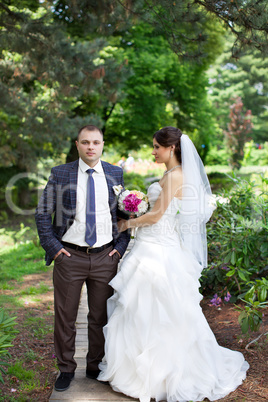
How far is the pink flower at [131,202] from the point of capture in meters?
3.29

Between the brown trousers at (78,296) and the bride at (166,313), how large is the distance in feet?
0.34

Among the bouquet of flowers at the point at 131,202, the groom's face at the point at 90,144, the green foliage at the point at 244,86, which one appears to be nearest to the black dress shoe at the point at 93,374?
the bouquet of flowers at the point at 131,202

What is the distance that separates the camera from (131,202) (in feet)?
10.8

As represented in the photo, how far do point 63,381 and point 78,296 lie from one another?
70 centimetres

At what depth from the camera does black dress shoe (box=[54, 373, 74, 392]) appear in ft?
10.7

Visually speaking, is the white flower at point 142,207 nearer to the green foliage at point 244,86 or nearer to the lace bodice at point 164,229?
the lace bodice at point 164,229

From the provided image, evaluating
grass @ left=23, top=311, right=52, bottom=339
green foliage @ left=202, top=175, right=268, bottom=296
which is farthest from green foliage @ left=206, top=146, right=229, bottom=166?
grass @ left=23, top=311, right=52, bottom=339

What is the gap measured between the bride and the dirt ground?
14 cm

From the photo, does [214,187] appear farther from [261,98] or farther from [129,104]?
[261,98]

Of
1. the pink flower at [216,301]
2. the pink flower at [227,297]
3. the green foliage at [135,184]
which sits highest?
the green foliage at [135,184]

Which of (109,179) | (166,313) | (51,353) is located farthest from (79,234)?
(51,353)

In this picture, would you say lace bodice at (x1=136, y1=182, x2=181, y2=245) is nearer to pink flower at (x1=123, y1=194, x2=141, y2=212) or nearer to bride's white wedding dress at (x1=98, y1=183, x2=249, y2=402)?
bride's white wedding dress at (x1=98, y1=183, x2=249, y2=402)

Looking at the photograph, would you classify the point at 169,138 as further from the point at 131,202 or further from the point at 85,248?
the point at 85,248

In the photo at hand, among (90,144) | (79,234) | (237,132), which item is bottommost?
(79,234)
